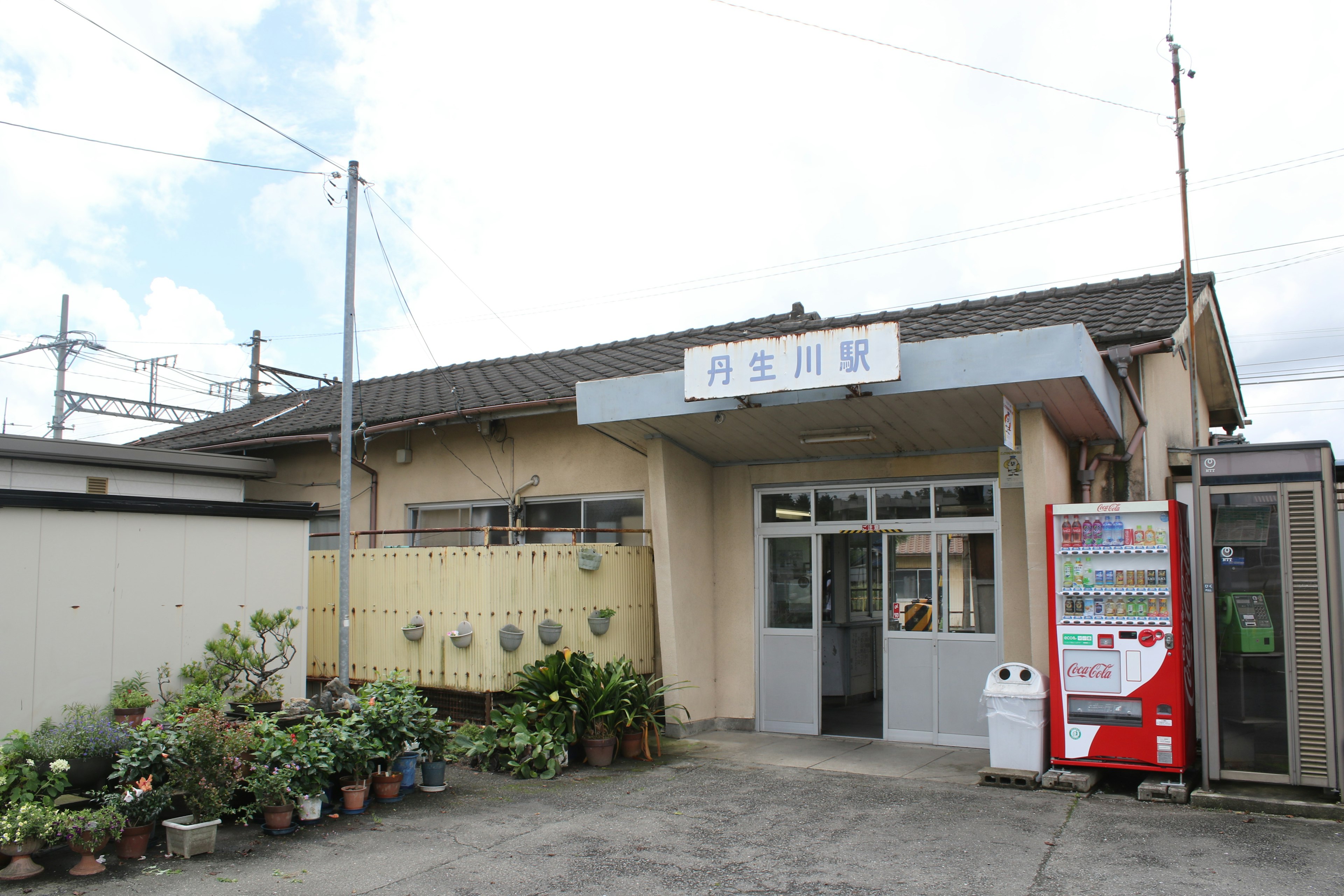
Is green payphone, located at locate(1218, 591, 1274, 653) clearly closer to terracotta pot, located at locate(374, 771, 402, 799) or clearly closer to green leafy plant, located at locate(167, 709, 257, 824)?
terracotta pot, located at locate(374, 771, 402, 799)

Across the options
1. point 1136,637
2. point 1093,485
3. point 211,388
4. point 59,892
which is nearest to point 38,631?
point 59,892

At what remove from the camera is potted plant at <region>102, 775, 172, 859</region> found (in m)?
5.46

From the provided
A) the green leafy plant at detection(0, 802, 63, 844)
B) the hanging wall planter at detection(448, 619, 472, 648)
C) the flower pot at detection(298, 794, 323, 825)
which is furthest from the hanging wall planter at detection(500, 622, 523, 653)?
the green leafy plant at detection(0, 802, 63, 844)

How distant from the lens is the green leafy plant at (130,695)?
22.6 ft

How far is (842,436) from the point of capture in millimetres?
8539

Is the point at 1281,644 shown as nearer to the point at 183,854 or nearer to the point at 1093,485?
the point at 1093,485

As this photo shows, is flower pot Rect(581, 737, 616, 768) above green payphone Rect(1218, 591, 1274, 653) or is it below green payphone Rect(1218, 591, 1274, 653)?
below

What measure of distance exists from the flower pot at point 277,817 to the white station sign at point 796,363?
4296 millimetres

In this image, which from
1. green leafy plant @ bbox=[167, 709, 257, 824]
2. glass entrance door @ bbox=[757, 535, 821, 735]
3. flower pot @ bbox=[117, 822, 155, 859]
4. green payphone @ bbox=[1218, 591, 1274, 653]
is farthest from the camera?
glass entrance door @ bbox=[757, 535, 821, 735]

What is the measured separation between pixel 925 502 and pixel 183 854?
6.62 meters

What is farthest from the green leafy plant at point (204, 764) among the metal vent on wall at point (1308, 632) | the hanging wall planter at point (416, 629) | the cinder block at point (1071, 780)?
the metal vent on wall at point (1308, 632)

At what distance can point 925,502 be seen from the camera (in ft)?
29.3

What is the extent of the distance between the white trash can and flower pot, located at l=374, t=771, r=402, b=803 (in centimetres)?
455

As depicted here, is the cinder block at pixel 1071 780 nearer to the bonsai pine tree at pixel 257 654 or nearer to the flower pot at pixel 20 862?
the bonsai pine tree at pixel 257 654
